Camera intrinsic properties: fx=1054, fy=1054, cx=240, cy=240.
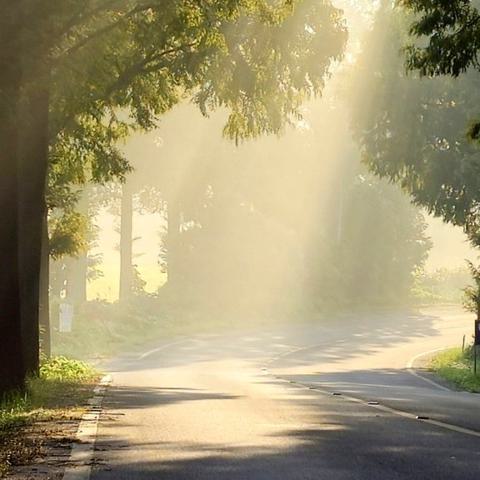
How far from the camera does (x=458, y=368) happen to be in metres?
35.0

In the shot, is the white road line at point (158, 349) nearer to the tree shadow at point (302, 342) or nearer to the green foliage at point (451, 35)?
the tree shadow at point (302, 342)

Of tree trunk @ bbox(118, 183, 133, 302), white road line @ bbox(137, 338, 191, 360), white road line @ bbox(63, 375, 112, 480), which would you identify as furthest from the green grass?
tree trunk @ bbox(118, 183, 133, 302)

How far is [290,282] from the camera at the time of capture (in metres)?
68.8

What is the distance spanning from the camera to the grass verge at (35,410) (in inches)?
361

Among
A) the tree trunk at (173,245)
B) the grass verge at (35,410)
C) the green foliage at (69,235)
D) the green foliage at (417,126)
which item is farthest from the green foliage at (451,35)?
the tree trunk at (173,245)

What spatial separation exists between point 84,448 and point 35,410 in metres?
4.58

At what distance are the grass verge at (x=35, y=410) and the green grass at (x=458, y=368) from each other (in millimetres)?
11557

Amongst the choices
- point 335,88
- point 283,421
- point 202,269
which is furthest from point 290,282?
point 283,421

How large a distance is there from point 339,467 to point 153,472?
148 centimetres

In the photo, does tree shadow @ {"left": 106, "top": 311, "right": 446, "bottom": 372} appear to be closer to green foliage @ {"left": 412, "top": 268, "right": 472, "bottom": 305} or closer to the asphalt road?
green foliage @ {"left": 412, "top": 268, "right": 472, "bottom": 305}

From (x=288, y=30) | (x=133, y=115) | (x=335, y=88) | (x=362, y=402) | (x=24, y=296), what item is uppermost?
(x=335, y=88)

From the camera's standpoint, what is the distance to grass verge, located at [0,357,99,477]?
918cm

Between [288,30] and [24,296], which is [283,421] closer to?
[24,296]

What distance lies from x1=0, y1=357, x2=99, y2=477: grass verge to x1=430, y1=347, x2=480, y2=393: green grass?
11557 mm
